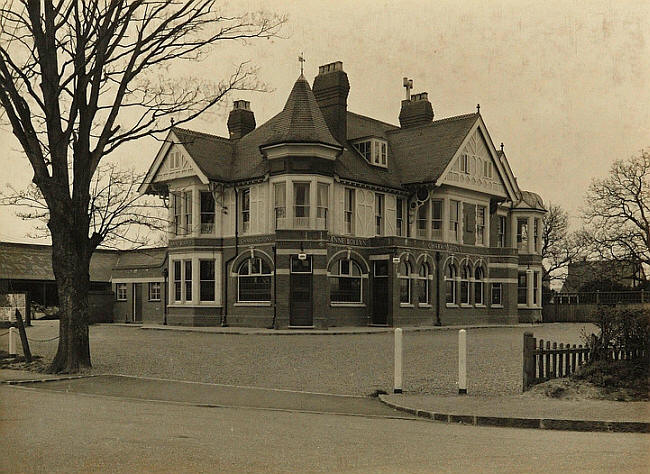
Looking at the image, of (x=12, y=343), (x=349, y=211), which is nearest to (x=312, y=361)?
(x=12, y=343)

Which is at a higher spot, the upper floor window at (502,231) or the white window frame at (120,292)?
the upper floor window at (502,231)

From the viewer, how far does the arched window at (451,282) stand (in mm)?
42406

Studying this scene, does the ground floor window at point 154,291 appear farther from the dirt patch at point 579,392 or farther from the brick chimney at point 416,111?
the dirt patch at point 579,392

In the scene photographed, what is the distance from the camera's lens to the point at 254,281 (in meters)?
37.1

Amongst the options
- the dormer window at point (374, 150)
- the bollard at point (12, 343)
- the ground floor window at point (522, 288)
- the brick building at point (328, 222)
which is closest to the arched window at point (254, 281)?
the brick building at point (328, 222)

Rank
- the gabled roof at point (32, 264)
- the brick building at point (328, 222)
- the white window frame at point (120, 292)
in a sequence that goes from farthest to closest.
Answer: the gabled roof at point (32, 264)
the white window frame at point (120, 292)
the brick building at point (328, 222)

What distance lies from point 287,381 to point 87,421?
6.46 m

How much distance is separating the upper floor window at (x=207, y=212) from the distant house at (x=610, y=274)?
2058 cm

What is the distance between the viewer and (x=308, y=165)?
3506 centimetres

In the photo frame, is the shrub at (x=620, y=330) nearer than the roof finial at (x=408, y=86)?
Yes

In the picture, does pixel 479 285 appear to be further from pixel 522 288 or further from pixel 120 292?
pixel 120 292

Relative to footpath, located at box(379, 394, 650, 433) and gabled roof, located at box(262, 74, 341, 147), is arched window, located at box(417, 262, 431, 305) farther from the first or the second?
footpath, located at box(379, 394, 650, 433)

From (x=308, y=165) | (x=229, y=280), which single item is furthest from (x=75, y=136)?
(x=229, y=280)

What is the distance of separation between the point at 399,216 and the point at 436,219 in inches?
96.8
